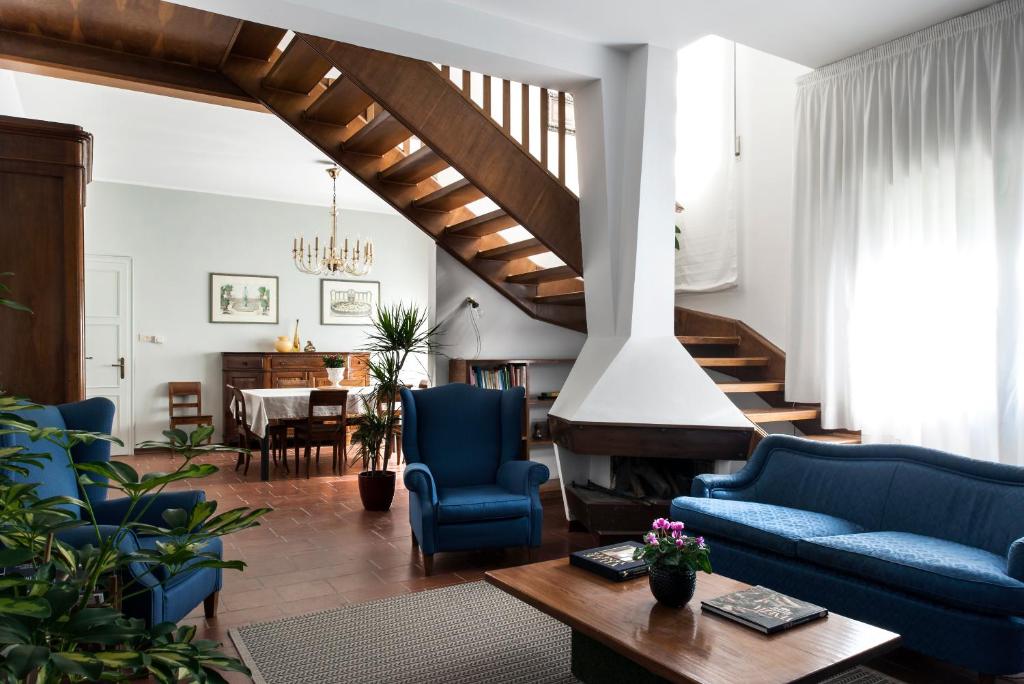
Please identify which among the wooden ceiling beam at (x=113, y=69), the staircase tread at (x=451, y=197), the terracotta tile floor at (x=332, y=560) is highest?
the wooden ceiling beam at (x=113, y=69)

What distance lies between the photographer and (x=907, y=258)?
13.4 ft

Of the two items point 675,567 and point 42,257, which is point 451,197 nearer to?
Answer: point 42,257

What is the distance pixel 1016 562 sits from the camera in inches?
98.8

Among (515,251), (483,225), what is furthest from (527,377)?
(483,225)

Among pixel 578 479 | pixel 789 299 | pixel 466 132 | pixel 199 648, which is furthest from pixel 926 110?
pixel 199 648

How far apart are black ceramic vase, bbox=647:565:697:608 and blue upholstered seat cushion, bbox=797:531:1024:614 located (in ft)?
2.99

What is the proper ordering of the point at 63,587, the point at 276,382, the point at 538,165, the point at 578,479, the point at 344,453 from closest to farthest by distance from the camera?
the point at 63,587
the point at 538,165
the point at 578,479
the point at 344,453
the point at 276,382

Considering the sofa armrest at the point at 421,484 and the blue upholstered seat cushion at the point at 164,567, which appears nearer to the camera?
the blue upholstered seat cushion at the point at 164,567

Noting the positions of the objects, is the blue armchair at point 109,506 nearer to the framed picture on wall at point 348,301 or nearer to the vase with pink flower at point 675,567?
the vase with pink flower at point 675,567

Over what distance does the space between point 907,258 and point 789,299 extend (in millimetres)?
1045

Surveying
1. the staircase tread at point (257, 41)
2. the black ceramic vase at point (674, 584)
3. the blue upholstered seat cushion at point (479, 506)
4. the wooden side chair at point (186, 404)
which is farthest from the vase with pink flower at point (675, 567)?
the wooden side chair at point (186, 404)

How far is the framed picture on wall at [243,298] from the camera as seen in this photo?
28.3 feet

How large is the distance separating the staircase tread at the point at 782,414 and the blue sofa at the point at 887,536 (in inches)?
17.0

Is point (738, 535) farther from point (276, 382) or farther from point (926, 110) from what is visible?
point (276, 382)
